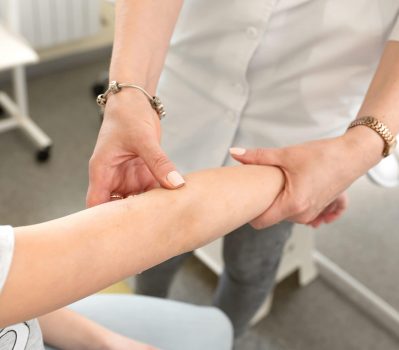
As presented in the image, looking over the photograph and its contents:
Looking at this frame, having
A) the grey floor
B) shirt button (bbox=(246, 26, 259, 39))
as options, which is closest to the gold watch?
shirt button (bbox=(246, 26, 259, 39))

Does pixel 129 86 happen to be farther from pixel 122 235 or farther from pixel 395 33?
pixel 395 33

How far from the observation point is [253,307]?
135 centimetres

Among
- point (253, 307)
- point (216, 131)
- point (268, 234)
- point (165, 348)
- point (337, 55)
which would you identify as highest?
point (337, 55)

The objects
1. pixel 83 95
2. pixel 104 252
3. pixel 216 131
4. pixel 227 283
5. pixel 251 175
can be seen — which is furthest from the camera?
pixel 83 95

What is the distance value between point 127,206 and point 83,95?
2.22 m

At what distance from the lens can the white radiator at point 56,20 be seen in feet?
8.56

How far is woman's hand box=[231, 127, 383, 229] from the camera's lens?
0.79 metres

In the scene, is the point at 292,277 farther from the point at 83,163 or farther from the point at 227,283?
the point at 83,163

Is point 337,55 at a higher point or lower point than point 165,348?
higher

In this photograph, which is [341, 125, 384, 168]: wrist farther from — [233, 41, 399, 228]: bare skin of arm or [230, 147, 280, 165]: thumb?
[230, 147, 280, 165]: thumb

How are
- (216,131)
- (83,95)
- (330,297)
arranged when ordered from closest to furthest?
1. (216,131)
2. (330,297)
3. (83,95)

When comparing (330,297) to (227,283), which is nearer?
(227,283)

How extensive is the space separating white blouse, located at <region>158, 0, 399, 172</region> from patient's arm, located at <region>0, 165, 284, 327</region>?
0.24 m

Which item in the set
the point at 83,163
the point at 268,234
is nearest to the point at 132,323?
the point at 268,234
